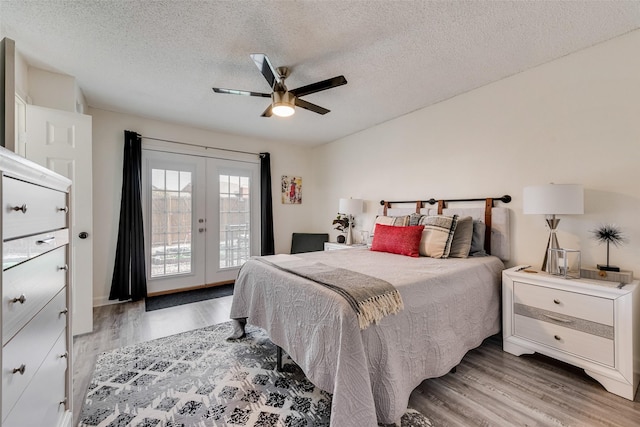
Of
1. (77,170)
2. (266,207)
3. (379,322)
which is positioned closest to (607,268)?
(379,322)

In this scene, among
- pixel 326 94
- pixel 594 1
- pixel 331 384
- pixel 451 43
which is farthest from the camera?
pixel 326 94

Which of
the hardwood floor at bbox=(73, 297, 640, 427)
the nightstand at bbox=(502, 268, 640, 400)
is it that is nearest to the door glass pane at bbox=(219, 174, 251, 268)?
the hardwood floor at bbox=(73, 297, 640, 427)

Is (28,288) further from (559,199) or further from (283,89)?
(559,199)

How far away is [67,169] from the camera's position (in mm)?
2504

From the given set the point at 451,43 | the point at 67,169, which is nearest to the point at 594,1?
the point at 451,43

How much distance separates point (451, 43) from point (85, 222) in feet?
12.1

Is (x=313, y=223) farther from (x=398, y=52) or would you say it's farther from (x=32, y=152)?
(x=32, y=152)

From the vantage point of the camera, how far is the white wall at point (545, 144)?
1.97 meters

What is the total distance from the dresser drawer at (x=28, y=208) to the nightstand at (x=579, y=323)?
2929 millimetres

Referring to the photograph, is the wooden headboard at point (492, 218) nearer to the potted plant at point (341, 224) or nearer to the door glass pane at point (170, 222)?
the potted plant at point (341, 224)

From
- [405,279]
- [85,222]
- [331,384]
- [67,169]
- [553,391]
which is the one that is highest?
[67,169]

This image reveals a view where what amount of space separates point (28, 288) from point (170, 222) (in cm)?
322

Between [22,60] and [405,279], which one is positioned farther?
[22,60]

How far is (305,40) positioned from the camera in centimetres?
200
